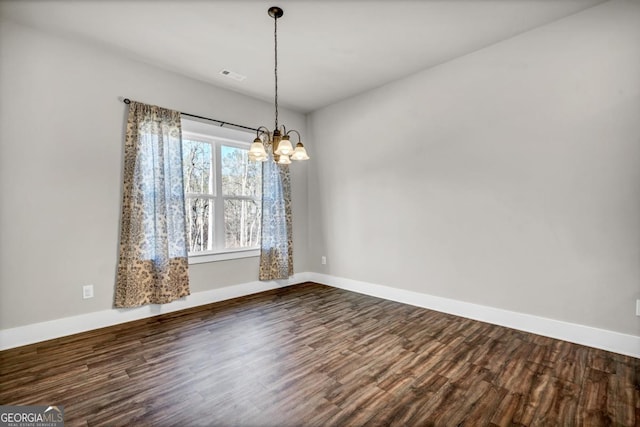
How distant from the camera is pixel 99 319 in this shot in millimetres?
2926

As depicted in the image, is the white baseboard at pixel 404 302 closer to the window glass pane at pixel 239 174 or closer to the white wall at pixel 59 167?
the white wall at pixel 59 167

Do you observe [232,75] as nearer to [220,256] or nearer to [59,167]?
[59,167]

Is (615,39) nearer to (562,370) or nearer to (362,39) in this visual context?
(362,39)

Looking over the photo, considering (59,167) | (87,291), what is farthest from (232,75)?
(87,291)

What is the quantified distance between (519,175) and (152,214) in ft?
12.8

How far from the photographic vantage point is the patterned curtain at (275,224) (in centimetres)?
429

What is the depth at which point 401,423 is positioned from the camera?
1.57 metres

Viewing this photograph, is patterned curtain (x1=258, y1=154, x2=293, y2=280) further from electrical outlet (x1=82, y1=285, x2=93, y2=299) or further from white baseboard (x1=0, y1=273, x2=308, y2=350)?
electrical outlet (x1=82, y1=285, x2=93, y2=299)

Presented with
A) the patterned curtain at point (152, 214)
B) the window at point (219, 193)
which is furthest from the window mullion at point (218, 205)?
the patterned curtain at point (152, 214)

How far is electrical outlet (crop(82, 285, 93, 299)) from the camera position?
9.36 ft

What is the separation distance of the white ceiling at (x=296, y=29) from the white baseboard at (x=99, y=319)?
9.06 ft

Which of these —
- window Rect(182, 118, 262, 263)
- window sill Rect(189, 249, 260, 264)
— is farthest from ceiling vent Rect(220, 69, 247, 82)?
window sill Rect(189, 249, 260, 264)

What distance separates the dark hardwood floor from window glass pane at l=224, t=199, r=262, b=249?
4.27ft

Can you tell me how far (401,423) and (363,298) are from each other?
236 centimetres
